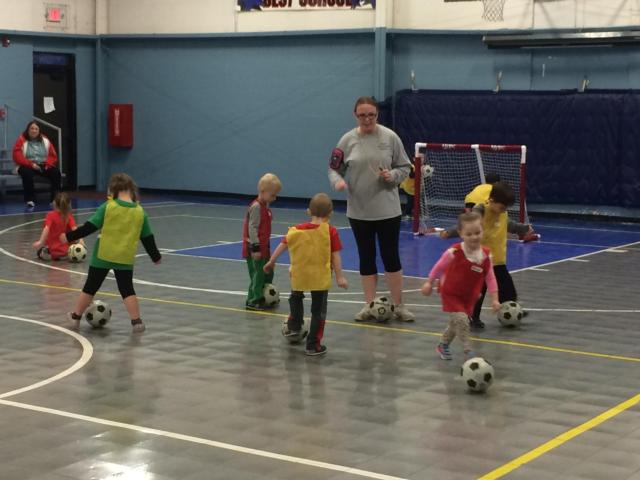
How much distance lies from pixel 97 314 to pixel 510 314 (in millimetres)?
4008

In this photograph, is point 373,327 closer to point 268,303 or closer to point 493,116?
point 268,303

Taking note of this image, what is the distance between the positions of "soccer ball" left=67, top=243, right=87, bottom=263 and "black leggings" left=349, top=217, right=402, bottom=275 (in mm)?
5499

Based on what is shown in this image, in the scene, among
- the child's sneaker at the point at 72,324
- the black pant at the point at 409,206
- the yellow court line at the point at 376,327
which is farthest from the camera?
the black pant at the point at 409,206

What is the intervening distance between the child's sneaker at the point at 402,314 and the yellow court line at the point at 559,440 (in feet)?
10.8

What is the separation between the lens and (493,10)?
77.7ft

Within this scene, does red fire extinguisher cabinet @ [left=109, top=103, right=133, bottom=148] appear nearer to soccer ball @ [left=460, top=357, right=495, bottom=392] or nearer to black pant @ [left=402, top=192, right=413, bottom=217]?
black pant @ [left=402, top=192, right=413, bottom=217]

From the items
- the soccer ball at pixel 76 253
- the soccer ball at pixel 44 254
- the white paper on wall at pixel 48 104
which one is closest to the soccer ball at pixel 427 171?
the soccer ball at pixel 76 253

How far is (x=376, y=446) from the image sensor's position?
7020mm

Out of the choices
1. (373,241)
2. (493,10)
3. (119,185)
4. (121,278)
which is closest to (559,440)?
(373,241)

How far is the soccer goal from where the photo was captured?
21984 mm

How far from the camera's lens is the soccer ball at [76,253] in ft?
50.4

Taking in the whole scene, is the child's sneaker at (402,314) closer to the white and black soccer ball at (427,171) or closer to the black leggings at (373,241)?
the black leggings at (373,241)

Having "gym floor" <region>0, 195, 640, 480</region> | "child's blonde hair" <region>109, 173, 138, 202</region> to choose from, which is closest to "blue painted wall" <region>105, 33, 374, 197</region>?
"gym floor" <region>0, 195, 640, 480</region>

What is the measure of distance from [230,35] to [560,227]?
9.66 m
